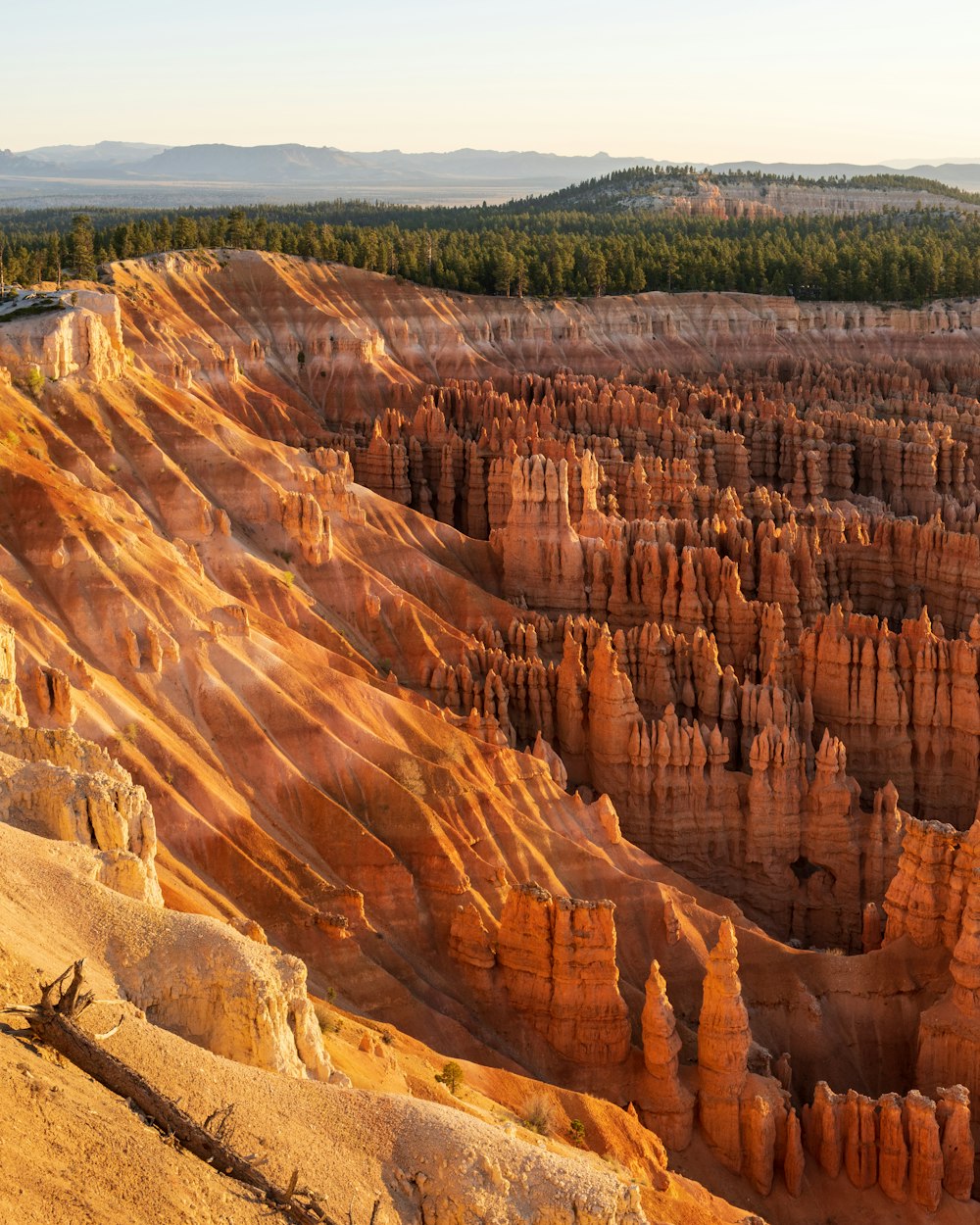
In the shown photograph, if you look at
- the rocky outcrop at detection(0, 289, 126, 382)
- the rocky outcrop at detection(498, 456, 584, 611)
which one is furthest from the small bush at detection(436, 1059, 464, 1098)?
the rocky outcrop at detection(498, 456, 584, 611)

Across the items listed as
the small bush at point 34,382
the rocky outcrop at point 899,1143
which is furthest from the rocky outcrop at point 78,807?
the small bush at point 34,382

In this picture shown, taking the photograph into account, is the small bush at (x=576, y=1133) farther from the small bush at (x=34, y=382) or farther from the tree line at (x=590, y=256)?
the tree line at (x=590, y=256)

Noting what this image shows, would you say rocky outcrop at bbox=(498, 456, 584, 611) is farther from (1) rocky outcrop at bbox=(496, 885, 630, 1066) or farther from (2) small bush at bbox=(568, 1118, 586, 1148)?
(2) small bush at bbox=(568, 1118, 586, 1148)

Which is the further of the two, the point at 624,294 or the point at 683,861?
the point at 624,294

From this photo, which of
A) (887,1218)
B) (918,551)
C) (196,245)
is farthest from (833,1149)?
(196,245)

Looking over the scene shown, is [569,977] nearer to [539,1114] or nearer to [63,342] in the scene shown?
[539,1114]

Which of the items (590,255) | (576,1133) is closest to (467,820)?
(576,1133)

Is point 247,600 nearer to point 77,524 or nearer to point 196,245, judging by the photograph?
point 77,524

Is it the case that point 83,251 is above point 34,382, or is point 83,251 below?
above
